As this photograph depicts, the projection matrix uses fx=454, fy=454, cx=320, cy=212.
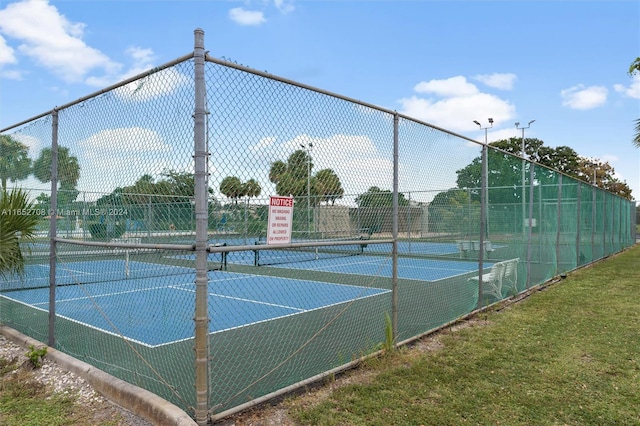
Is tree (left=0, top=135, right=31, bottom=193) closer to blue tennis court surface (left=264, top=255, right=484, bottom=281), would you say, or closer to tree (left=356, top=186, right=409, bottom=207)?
tree (left=356, top=186, right=409, bottom=207)

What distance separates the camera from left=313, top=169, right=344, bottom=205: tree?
420cm

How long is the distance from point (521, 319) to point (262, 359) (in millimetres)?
4159

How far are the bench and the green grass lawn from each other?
67 cm

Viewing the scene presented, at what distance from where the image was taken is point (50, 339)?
495 centimetres

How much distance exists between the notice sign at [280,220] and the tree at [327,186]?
55cm

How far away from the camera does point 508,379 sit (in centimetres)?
446

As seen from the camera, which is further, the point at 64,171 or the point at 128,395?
the point at 64,171

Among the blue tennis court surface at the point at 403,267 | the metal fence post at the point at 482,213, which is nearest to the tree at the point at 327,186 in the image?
the metal fence post at the point at 482,213

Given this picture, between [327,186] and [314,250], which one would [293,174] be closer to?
[327,186]

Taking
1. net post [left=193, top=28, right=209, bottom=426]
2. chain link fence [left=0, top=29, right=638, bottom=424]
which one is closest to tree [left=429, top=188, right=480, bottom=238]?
chain link fence [left=0, top=29, right=638, bottom=424]

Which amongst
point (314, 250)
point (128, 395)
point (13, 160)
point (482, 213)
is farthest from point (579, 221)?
point (13, 160)

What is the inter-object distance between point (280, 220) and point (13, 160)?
14.5ft

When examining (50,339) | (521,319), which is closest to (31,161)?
(50,339)

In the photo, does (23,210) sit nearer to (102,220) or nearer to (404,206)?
(102,220)
